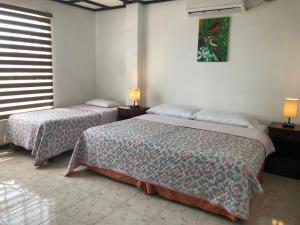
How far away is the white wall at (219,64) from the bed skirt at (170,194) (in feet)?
6.18

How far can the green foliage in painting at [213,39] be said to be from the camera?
3.68 m

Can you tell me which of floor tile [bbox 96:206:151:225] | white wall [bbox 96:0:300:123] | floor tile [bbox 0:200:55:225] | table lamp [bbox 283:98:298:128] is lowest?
floor tile [bbox 96:206:151:225]

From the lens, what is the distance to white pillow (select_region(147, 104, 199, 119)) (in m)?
3.70

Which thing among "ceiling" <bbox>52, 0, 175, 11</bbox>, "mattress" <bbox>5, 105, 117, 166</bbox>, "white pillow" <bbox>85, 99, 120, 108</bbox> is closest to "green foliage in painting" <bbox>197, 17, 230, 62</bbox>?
"ceiling" <bbox>52, 0, 175, 11</bbox>

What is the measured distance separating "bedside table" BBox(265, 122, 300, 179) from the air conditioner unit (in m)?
1.67

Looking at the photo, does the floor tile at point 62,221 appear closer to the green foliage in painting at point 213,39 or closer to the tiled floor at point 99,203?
the tiled floor at point 99,203

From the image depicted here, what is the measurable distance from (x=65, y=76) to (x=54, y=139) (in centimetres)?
157

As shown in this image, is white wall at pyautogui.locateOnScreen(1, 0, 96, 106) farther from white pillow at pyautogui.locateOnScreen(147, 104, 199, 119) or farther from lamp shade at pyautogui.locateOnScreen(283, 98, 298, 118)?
lamp shade at pyautogui.locateOnScreen(283, 98, 298, 118)

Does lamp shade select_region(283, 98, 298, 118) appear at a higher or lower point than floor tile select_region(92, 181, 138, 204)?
higher

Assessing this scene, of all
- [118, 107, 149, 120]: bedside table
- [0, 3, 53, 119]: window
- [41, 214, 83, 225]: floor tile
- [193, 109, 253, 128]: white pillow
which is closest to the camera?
[41, 214, 83, 225]: floor tile

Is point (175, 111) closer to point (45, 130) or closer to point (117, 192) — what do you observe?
point (117, 192)

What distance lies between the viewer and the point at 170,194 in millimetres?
2445

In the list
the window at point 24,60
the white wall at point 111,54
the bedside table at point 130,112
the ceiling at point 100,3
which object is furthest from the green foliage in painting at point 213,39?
the window at point 24,60

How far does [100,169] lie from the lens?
9.66 feet
